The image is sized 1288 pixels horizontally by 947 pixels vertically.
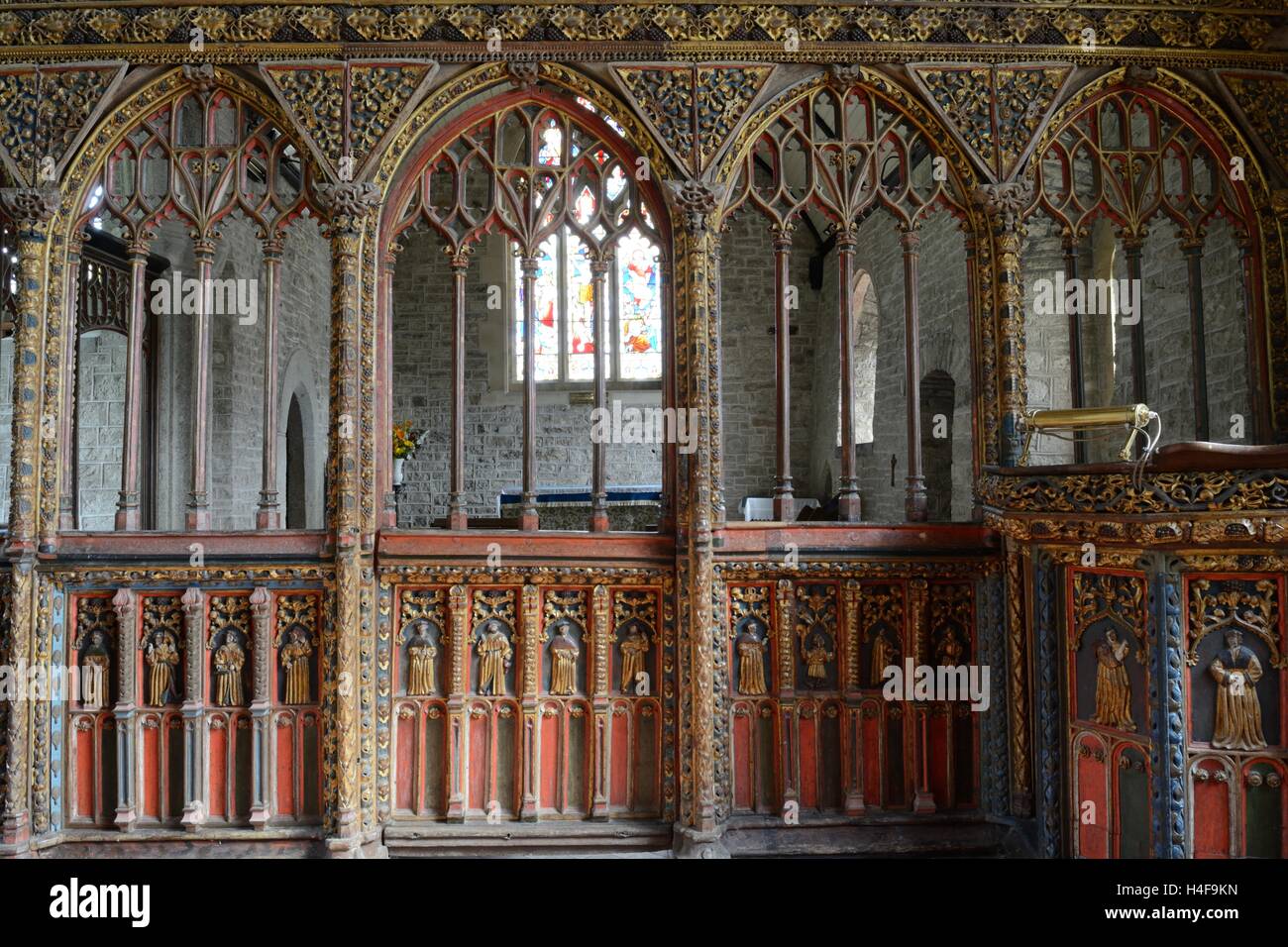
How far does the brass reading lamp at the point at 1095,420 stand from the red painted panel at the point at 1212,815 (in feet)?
4.46

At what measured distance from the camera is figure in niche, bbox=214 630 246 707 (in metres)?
4.68

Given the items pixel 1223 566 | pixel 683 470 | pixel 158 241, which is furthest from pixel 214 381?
pixel 1223 566

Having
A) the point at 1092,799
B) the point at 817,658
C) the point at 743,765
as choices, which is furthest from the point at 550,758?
the point at 1092,799

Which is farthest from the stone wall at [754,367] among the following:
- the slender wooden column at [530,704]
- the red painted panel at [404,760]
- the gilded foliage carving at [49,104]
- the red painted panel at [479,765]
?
the gilded foliage carving at [49,104]

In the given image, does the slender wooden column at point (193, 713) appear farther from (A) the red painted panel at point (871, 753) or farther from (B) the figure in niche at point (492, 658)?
(A) the red painted panel at point (871, 753)

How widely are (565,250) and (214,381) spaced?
5306mm

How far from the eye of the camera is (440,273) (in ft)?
42.3

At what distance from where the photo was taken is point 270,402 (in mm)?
4828

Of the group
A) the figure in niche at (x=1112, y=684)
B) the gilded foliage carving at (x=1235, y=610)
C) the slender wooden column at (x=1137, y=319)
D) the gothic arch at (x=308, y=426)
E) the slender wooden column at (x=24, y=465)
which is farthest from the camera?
the gothic arch at (x=308, y=426)


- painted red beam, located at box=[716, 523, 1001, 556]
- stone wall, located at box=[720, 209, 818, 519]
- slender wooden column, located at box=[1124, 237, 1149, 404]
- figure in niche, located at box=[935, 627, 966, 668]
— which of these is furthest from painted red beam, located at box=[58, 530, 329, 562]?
stone wall, located at box=[720, 209, 818, 519]

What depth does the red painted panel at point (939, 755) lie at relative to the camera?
4.73 metres

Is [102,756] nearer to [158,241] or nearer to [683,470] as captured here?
[683,470]

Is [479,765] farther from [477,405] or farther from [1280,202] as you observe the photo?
[477,405]

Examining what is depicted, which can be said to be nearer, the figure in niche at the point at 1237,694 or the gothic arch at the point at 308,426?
the figure in niche at the point at 1237,694
